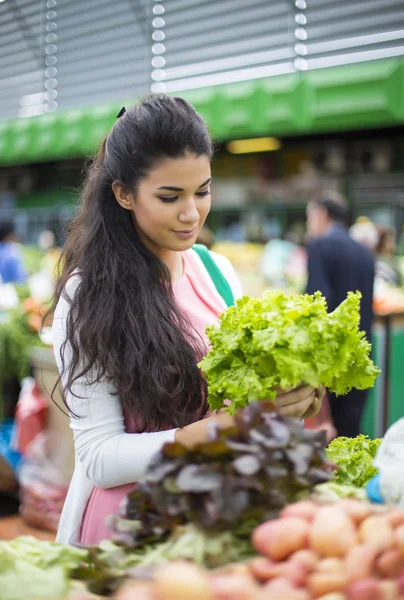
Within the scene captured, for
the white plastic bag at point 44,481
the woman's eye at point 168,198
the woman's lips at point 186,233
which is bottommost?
the white plastic bag at point 44,481

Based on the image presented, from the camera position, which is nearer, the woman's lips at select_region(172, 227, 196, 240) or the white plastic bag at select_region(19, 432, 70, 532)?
the woman's lips at select_region(172, 227, 196, 240)

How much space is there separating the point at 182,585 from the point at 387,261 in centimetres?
658

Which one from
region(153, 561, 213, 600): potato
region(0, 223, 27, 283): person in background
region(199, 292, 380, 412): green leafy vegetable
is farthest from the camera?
region(0, 223, 27, 283): person in background

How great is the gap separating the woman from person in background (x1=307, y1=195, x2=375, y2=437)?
2828mm

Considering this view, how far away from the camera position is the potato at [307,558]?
3.22 feet

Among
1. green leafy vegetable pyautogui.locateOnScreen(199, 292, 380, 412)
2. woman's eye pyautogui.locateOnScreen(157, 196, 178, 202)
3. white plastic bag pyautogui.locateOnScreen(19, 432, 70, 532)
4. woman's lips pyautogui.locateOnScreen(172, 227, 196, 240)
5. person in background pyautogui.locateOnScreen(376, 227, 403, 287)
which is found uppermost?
person in background pyautogui.locateOnScreen(376, 227, 403, 287)

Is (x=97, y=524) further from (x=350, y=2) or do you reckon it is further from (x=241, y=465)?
(x=350, y=2)

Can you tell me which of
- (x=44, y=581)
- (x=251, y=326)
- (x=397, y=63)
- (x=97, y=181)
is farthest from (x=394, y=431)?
(x=397, y=63)

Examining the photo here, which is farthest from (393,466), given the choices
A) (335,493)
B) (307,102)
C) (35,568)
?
(307,102)

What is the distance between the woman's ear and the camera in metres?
1.78

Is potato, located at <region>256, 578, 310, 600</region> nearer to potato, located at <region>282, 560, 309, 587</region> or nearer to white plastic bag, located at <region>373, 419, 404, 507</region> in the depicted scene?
potato, located at <region>282, 560, 309, 587</region>

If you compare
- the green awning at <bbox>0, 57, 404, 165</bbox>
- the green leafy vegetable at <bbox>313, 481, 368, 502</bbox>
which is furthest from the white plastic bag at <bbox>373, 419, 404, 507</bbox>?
the green awning at <bbox>0, 57, 404, 165</bbox>

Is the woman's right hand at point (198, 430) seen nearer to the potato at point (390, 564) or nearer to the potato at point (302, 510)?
the potato at point (302, 510)

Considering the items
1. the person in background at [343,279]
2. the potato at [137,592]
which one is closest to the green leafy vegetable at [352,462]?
the potato at [137,592]
